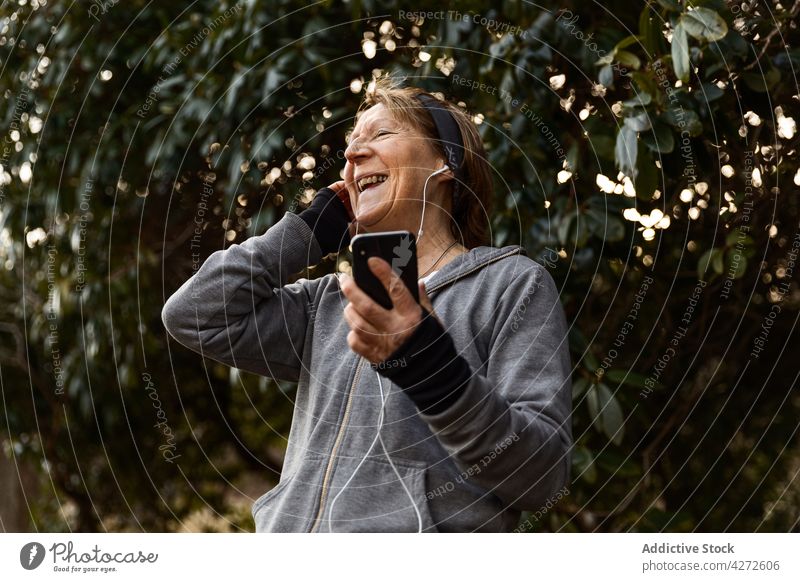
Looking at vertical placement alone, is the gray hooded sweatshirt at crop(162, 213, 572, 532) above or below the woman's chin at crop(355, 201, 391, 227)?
below

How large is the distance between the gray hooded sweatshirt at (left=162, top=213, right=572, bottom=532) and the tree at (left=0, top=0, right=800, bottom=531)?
1.65ft

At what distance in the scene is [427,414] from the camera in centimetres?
114

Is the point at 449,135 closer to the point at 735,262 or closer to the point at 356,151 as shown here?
the point at 356,151

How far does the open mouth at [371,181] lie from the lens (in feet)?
4.91

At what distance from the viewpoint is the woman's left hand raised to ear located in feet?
3.70

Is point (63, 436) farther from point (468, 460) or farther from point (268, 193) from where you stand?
point (468, 460)

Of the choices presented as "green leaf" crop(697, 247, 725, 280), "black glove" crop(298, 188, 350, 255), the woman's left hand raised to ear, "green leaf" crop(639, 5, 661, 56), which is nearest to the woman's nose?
"black glove" crop(298, 188, 350, 255)

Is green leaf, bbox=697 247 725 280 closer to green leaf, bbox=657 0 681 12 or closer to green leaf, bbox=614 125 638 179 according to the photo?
green leaf, bbox=614 125 638 179

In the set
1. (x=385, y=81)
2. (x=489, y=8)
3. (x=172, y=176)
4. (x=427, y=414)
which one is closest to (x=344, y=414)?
(x=427, y=414)

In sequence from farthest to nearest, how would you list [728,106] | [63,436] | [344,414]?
[63,436] → [728,106] → [344,414]

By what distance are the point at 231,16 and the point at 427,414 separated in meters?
1.49
